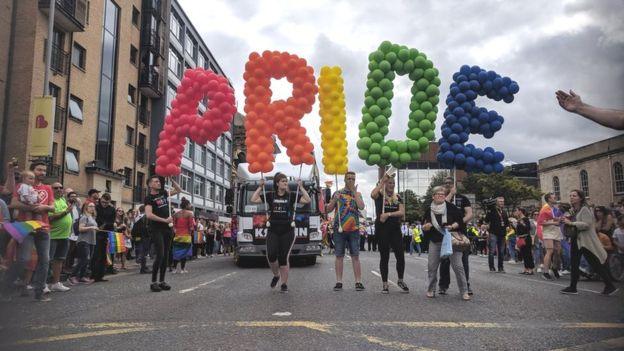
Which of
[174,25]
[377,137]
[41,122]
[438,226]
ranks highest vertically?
[174,25]

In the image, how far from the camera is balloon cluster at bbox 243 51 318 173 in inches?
363

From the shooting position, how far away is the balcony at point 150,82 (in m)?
33.0

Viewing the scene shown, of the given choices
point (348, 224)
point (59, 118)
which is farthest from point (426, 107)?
point (59, 118)

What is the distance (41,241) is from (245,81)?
15.3 feet

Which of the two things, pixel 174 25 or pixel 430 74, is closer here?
pixel 430 74

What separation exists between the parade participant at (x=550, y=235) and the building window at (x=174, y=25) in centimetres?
3646

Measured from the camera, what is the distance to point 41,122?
13852 mm

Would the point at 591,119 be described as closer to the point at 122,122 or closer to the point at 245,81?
the point at 245,81

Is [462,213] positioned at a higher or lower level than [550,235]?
higher

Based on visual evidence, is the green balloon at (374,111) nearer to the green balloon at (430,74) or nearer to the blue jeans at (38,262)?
the green balloon at (430,74)

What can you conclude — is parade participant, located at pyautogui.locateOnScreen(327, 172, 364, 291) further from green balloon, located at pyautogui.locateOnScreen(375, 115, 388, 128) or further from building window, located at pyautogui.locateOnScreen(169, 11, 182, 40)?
building window, located at pyautogui.locateOnScreen(169, 11, 182, 40)

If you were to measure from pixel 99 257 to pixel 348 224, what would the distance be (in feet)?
19.3

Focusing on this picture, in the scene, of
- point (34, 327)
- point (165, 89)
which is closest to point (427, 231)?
point (34, 327)

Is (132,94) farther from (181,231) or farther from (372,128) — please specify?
(372,128)
